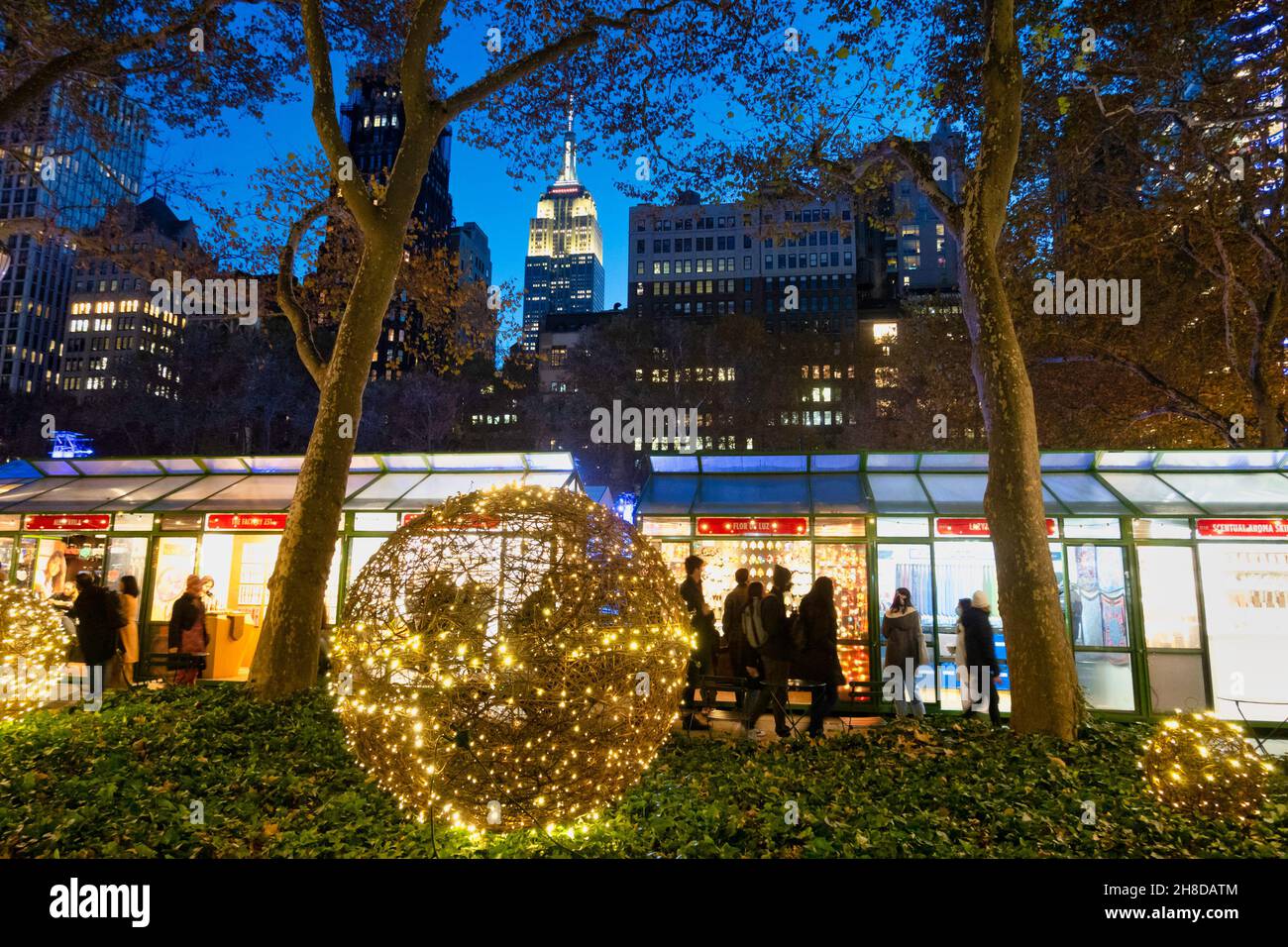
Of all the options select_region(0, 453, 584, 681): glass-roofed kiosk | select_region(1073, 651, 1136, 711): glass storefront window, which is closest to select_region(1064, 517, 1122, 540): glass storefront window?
select_region(1073, 651, 1136, 711): glass storefront window

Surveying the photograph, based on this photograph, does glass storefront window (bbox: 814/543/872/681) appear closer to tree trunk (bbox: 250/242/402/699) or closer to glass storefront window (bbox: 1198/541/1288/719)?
glass storefront window (bbox: 1198/541/1288/719)

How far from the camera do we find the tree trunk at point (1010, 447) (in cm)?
670

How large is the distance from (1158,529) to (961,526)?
2.81 metres

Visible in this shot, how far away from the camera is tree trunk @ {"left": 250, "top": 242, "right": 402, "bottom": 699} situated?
755cm

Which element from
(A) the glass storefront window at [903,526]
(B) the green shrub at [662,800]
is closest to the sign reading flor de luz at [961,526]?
(A) the glass storefront window at [903,526]

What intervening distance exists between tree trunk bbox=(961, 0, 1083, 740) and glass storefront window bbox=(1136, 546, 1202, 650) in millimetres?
4451

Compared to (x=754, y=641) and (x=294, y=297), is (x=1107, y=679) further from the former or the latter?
(x=294, y=297)

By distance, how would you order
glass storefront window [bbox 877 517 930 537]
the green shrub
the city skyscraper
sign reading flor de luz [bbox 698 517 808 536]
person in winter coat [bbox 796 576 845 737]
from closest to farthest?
1. the green shrub
2. person in winter coat [bbox 796 576 845 737]
3. the city skyscraper
4. glass storefront window [bbox 877 517 930 537]
5. sign reading flor de luz [bbox 698 517 808 536]

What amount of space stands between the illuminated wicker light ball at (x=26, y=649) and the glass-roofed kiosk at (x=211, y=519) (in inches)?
193

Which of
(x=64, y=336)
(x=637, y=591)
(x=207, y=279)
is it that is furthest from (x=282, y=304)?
(x=64, y=336)

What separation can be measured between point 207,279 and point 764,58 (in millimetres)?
10089

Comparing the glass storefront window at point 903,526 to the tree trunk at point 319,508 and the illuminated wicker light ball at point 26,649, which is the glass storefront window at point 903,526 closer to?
the tree trunk at point 319,508
